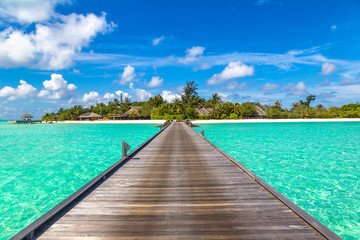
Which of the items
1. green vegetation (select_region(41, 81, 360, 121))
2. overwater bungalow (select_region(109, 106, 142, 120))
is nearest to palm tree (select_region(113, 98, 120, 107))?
green vegetation (select_region(41, 81, 360, 121))

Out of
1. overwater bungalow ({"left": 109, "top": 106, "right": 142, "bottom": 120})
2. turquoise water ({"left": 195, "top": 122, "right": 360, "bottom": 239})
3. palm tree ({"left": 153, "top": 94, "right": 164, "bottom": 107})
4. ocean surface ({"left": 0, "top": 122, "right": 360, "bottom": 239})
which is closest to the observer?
turquoise water ({"left": 195, "top": 122, "right": 360, "bottom": 239})

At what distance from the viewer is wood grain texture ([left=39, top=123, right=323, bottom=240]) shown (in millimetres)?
2820

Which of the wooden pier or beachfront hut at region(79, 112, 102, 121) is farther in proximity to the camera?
beachfront hut at region(79, 112, 102, 121)

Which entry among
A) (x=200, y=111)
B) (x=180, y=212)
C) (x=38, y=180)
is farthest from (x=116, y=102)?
(x=180, y=212)

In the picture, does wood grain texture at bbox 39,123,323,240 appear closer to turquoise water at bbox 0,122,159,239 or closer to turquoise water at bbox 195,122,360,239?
turquoise water at bbox 195,122,360,239

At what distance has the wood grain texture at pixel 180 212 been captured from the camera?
282 centimetres

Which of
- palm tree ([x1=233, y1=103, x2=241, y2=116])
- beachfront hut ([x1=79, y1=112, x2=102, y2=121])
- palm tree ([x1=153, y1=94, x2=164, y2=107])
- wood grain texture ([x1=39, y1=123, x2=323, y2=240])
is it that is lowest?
wood grain texture ([x1=39, y1=123, x2=323, y2=240])

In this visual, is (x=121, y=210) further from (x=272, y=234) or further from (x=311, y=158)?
(x=311, y=158)

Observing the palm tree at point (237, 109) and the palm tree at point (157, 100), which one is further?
the palm tree at point (157, 100)

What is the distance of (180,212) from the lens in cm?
343

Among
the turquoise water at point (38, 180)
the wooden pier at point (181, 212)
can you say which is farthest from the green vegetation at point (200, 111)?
the wooden pier at point (181, 212)

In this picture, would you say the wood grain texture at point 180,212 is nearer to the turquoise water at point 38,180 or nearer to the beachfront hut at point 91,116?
the turquoise water at point 38,180

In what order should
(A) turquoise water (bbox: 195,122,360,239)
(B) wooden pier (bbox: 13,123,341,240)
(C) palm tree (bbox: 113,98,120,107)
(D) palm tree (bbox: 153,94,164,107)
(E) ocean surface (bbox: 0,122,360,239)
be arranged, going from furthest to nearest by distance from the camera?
(C) palm tree (bbox: 113,98,120,107) < (D) palm tree (bbox: 153,94,164,107) < (E) ocean surface (bbox: 0,122,360,239) < (A) turquoise water (bbox: 195,122,360,239) < (B) wooden pier (bbox: 13,123,341,240)

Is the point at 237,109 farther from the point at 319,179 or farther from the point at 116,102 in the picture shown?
the point at 319,179
